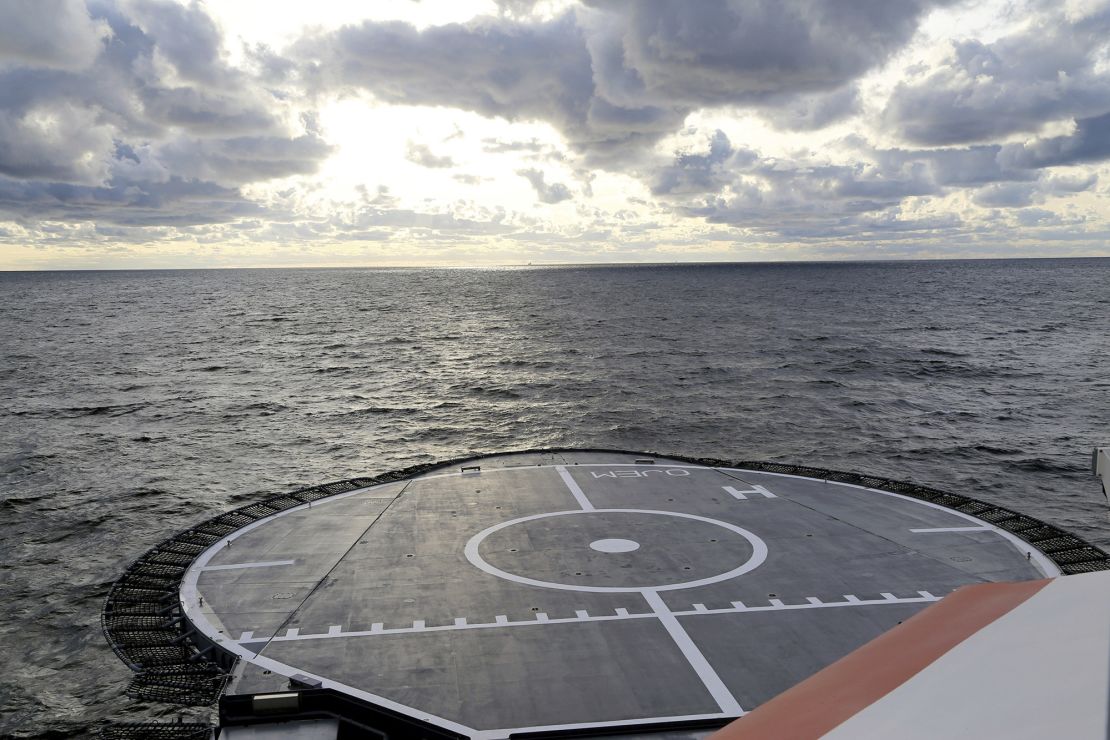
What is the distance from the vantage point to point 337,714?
59.0ft

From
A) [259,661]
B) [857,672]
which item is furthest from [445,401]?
[857,672]

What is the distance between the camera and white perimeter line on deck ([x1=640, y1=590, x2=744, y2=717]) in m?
18.3

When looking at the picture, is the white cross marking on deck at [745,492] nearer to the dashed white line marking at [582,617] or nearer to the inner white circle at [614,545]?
the inner white circle at [614,545]

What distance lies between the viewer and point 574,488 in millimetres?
35469

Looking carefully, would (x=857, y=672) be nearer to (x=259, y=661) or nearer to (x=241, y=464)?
(x=259, y=661)

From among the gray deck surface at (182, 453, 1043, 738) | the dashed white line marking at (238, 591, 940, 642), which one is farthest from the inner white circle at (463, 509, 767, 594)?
the dashed white line marking at (238, 591, 940, 642)

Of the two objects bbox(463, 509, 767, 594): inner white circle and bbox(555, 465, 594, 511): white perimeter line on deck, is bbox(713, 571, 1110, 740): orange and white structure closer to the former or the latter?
bbox(463, 509, 767, 594): inner white circle

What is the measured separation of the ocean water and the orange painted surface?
53.1ft

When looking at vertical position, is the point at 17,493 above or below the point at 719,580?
below

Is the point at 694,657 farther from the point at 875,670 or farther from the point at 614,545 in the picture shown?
the point at 875,670

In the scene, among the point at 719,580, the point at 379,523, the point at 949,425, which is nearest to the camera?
the point at 719,580

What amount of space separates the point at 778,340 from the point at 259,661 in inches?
4203

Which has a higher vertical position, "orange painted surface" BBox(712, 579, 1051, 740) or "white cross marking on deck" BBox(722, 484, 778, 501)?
"orange painted surface" BBox(712, 579, 1051, 740)

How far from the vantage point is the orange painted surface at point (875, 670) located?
21.6 feet
